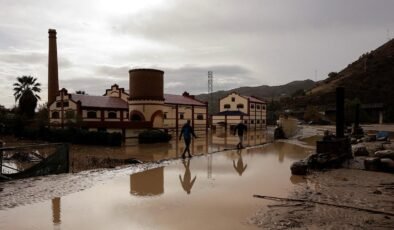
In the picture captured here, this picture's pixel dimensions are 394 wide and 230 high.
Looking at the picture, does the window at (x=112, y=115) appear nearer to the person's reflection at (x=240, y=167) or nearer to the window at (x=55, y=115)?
the window at (x=55, y=115)

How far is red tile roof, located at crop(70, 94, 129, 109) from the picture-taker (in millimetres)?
41812

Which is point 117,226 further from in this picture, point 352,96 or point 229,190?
point 352,96

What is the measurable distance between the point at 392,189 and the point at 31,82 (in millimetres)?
54399

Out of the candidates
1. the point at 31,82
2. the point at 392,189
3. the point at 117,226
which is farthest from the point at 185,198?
the point at 31,82

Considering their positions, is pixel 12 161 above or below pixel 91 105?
below

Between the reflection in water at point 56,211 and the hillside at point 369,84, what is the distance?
84668mm

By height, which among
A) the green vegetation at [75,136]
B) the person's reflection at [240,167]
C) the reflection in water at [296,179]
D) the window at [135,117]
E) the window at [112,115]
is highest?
the window at [112,115]

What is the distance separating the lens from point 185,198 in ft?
30.6

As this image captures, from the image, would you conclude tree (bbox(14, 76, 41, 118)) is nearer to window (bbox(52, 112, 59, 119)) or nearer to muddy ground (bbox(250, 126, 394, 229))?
window (bbox(52, 112, 59, 119))

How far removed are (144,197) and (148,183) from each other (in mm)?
1944

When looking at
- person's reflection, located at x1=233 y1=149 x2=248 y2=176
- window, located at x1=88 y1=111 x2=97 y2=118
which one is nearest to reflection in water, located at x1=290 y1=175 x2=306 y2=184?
person's reflection, located at x1=233 y1=149 x2=248 y2=176

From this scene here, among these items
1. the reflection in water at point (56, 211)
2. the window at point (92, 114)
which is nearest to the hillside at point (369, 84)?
the window at point (92, 114)

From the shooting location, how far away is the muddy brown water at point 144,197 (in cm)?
722

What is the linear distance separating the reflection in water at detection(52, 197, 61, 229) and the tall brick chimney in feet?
136
